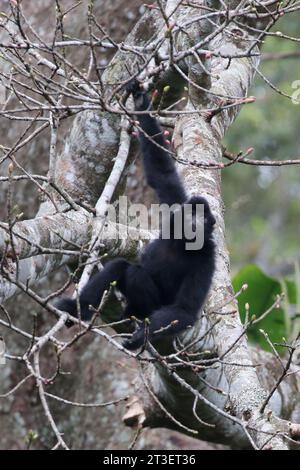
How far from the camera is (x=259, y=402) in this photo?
12.1 ft

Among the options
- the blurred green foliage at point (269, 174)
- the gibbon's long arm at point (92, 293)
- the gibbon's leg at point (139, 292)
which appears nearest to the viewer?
the gibbon's long arm at point (92, 293)

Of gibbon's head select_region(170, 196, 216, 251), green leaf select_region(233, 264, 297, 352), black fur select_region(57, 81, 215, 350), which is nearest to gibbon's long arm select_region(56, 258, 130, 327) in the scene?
black fur select_region(57, 81, 215, 350)

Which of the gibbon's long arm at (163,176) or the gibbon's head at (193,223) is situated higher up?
the gibbon's long arm at (163,176)

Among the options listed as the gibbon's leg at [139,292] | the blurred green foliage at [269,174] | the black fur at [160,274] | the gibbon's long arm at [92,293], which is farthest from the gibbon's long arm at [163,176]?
the blurred green foliage at [269,174]

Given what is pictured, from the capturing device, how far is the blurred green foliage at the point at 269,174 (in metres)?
16.7

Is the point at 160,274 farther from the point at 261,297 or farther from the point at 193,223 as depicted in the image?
the point at 261,297

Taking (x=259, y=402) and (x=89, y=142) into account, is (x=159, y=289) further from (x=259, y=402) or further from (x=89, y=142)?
(x=259, y=402)

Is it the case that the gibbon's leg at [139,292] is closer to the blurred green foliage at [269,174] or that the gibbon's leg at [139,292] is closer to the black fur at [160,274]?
the black fur at [160,274]

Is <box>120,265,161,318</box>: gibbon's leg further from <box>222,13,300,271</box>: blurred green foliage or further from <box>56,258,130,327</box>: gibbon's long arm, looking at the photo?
<box>222,13,300,271</box>: blurred green foliage

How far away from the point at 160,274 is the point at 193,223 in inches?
19.0

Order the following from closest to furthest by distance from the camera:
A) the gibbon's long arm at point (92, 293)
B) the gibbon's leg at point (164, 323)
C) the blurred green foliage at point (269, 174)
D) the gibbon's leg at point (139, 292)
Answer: the gibbon's leg at point (164, 323) → the gibbon's long arm at point (92, 293) → the gibbon's leg at point (139, 292) → the blurred green foliage at point (269, 174)

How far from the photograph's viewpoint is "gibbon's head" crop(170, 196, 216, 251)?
5402 millimetres

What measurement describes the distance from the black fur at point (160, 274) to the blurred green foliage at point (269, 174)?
29.6 feet
